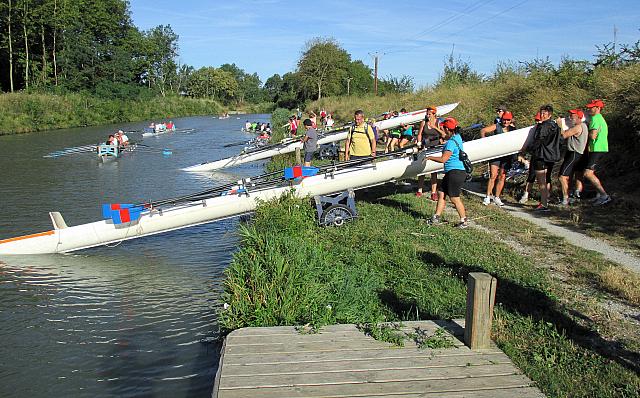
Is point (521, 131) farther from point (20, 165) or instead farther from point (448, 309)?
point (20, 165)

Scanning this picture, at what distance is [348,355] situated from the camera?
4223mm

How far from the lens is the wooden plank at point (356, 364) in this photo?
394 cm

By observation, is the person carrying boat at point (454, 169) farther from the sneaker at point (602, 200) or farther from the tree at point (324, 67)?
the tree at point (324, 67)

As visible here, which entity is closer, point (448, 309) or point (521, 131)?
point (448, 309)

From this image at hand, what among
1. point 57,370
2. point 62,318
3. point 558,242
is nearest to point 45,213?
point 62,318

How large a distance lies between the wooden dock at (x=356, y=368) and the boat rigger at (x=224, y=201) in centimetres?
531

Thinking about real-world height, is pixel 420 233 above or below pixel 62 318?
above

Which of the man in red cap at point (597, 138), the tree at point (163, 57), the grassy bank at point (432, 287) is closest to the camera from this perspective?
the grassy bank at point (432, 287)

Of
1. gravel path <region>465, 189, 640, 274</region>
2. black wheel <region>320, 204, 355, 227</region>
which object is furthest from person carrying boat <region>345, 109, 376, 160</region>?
gravel path <region>465, 189, 640, 274</region>

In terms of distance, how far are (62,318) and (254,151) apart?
1378cm

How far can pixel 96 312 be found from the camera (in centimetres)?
726

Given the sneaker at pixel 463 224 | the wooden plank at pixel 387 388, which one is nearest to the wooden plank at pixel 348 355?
the wooden plank at pixel 387 388

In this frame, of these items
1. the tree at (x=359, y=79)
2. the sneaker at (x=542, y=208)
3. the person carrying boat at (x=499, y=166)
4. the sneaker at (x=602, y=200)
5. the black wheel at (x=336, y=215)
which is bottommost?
the black wheel at (x=336, y=215)

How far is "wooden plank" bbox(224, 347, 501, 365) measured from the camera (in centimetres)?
412
